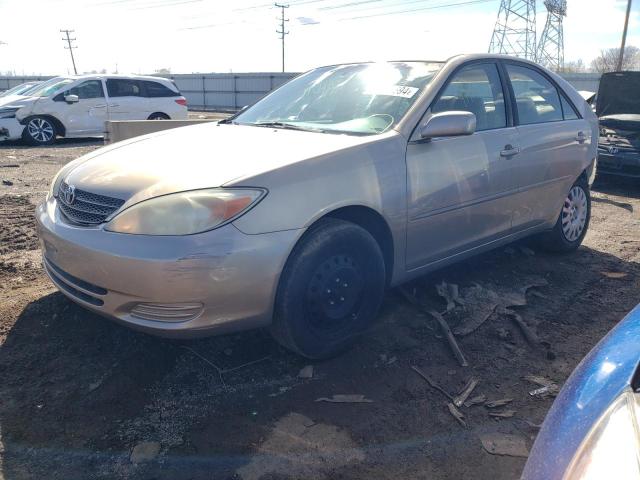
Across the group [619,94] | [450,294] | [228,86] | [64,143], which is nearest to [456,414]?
[450,294]

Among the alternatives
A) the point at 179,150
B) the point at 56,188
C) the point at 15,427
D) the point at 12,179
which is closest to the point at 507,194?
the point at 179,150

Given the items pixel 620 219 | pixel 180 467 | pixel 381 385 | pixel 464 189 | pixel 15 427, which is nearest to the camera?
pixel 180 467

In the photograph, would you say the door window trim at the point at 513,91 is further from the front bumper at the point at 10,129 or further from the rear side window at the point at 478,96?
the front bumper at the point at 10,129

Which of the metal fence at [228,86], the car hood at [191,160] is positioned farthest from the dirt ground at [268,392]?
the metal fence at [228,86]

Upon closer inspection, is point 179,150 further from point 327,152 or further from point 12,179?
point 12,179

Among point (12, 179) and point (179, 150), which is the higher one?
point (179, 150)

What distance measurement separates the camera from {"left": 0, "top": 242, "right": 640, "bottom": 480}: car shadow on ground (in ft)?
7.49

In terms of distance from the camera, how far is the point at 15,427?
2.44 m

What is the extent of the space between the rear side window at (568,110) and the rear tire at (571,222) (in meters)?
0.58

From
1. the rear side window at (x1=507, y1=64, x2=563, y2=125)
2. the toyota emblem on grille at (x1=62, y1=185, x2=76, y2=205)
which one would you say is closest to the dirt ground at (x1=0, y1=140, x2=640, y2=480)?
the toyota emblem on grille at (x1=62, y1=185, x2=76, y2=205)

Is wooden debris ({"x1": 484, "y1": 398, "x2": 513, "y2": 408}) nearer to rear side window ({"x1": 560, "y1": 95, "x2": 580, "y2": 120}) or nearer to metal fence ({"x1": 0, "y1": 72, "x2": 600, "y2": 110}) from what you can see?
rear side window ({"x1": 560, "y1": 95, "x2": 580, "y2": 120})

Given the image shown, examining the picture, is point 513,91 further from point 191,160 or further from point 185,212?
point 185,212

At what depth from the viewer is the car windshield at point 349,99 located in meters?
3.37

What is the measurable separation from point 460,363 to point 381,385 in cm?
53
